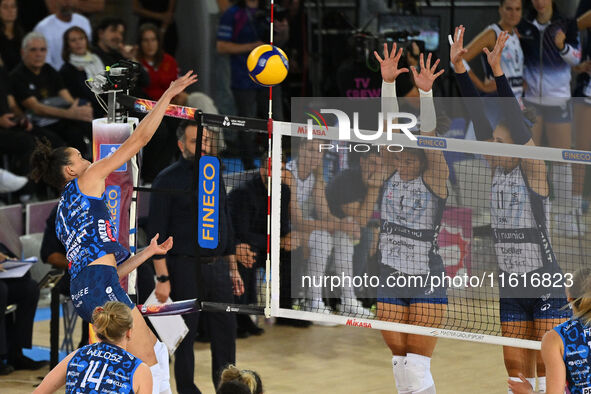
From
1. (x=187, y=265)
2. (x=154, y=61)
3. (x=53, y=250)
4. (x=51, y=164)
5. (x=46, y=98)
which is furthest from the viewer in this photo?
(x=154, y=61)

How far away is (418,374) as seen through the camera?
6.61m

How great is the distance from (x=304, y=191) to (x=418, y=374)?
322 centimetres

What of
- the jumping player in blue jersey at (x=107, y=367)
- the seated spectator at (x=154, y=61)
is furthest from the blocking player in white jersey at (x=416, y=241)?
the seated spectator at (x=154, y=61)

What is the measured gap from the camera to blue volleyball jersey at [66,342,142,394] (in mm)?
4965

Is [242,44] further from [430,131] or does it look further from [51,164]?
[51,164]

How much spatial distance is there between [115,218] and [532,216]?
9.35ft

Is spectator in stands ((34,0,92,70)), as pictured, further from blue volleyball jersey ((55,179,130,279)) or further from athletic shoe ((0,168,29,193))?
blue volleyball jersey ((55,179,130,279))

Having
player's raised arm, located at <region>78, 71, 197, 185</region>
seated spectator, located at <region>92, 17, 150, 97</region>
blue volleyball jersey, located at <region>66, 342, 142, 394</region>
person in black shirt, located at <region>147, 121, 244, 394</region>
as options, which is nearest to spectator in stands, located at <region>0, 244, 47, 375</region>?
person in black shirt, located at <region>147, 121, 244, 394</region>

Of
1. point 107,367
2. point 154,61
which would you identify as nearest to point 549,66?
point 154,61

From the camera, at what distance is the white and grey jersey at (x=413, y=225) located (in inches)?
262

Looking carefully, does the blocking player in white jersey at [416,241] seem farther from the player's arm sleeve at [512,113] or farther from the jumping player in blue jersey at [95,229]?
the jumping player in blue jersey at [95,229]

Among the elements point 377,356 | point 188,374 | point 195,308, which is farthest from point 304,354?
point 195,308

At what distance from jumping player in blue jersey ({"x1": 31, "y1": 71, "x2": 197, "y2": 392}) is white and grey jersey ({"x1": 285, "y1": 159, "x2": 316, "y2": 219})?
322cm

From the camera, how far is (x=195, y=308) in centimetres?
698
